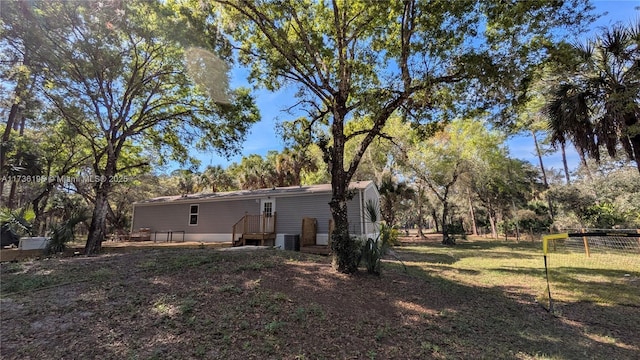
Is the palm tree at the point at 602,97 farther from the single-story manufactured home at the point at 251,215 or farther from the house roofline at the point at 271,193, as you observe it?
the house roofline at the point at 271,193

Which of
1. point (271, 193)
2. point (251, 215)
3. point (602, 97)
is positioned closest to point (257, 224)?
point (251, 215)

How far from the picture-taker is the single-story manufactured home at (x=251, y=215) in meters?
13.8

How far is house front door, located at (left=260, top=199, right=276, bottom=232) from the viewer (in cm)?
1437

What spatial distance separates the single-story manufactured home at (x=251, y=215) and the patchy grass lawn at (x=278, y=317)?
243 inches

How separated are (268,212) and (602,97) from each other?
43.0ft

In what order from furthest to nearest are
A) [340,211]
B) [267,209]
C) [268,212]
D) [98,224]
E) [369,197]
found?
[369,197], [267,209], [268,212], [98,224], [340,211]

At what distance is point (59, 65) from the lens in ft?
30.8

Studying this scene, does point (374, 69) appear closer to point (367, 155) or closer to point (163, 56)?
point (163, 56)

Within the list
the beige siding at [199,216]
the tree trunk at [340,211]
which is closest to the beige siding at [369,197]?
the beige siding at [199,216]

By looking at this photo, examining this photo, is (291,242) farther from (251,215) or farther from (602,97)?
(602,97)

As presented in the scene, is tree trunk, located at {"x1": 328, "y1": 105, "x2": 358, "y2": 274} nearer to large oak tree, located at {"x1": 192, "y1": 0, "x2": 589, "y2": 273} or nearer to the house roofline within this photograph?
large oak tree, located at {"x1": 192, "y1": 0, "x2": 589, "y2": 273}

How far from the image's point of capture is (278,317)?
423 centimetres

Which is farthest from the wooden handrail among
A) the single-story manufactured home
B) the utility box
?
the utility box

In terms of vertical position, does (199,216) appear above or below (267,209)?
below
